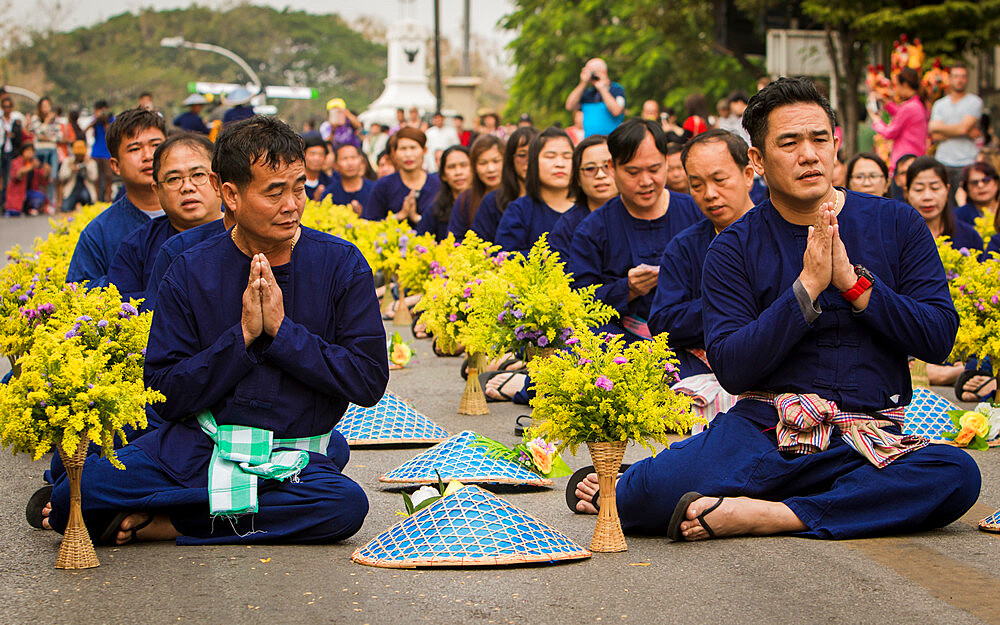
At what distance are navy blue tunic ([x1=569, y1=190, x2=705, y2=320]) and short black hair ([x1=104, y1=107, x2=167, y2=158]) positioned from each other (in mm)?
2578

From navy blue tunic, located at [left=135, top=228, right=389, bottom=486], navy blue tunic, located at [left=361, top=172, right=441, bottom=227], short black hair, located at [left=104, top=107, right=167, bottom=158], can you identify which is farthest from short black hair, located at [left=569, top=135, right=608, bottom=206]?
navy blue tunic, located at [left=361, top=172, right=441, bottom=227]

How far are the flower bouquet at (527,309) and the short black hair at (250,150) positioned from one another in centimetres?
234

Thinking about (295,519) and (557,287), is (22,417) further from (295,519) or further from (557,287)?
(557,287)

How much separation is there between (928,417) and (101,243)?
443 cm

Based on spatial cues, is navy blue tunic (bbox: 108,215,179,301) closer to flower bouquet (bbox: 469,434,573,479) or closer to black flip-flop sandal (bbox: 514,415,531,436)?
flower bouquet (bbox: 469,434,573,479)

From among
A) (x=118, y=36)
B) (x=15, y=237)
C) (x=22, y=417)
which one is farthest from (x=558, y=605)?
(x=118, y=36)

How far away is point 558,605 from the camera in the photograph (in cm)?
421

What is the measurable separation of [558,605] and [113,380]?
1771mm

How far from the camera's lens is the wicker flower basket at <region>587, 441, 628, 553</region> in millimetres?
4754

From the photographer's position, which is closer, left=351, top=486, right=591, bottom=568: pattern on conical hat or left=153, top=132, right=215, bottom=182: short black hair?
left=351, top=486, right=591, bottom=568: pattern on conical hat

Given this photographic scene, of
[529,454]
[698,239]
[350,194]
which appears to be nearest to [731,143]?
[698,239]

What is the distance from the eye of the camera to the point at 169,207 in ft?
21.4

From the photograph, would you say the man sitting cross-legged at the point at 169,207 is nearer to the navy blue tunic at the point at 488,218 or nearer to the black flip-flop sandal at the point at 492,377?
the black flip-flop sandal at the point at 492,377

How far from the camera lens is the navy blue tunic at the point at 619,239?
8.18m
